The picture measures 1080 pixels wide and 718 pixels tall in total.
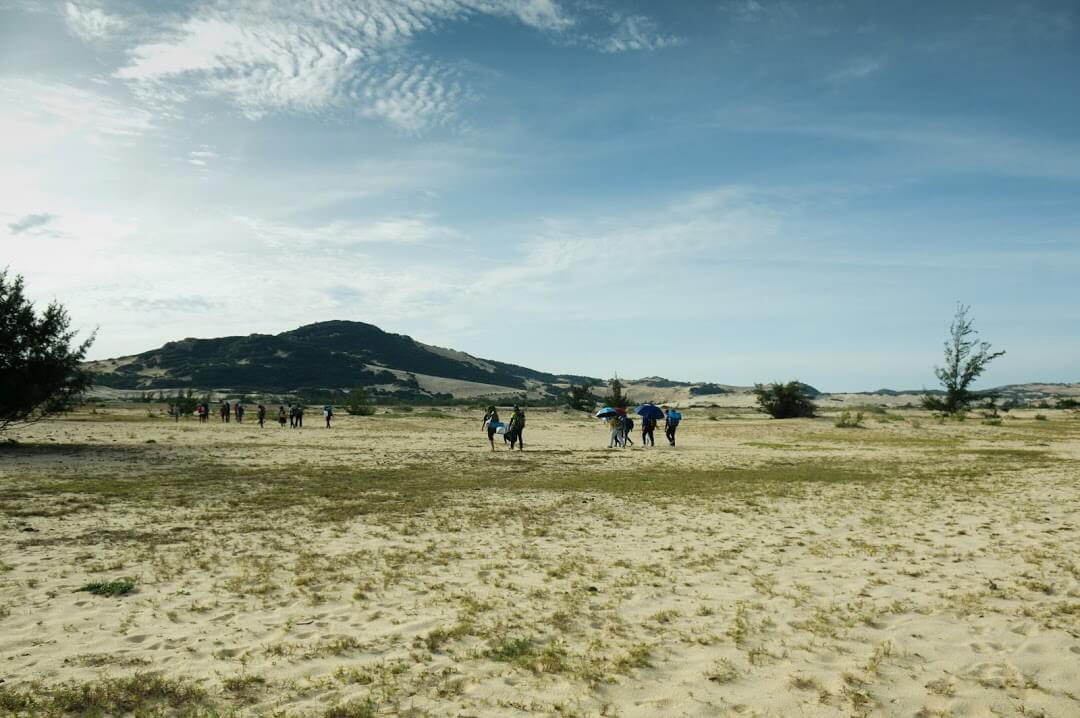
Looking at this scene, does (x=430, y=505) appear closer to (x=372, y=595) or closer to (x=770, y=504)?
(x=372, y=595)

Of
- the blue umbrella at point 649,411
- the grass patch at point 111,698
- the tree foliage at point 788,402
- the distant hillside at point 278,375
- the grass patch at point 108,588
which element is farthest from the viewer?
the distant hillside at point 278,375

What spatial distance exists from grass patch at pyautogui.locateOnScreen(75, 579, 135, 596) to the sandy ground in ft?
0.51

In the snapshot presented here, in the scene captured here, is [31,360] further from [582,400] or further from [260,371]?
[260,371]

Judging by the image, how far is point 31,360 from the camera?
26859 millimetres

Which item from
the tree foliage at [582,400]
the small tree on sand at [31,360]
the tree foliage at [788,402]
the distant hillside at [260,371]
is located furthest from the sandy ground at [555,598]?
the distant hillside at [260,371]

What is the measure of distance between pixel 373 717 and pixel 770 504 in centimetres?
1205

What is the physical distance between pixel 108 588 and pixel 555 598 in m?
5.47

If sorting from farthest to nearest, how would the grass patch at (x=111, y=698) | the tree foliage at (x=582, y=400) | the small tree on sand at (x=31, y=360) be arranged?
the tree foliage at (x=582, y=400)
the small tree on sand at (x=31, y=360)
the grass patch at (x=111, y=698)

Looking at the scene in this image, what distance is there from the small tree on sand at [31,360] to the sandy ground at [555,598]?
1158 centimetres

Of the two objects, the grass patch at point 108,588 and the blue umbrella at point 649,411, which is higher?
the blue umbrella at point 649,411

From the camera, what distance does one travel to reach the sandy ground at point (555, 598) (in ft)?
17.5

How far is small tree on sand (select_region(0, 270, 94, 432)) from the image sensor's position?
26250mm

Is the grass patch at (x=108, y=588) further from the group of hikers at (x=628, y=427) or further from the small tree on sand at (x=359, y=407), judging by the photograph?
the small tree on sand at (x=359, y=407)

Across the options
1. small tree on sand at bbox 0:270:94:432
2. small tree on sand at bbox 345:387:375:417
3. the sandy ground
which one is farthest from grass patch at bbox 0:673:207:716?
small tree on sand at bbox 345:387:375:417
